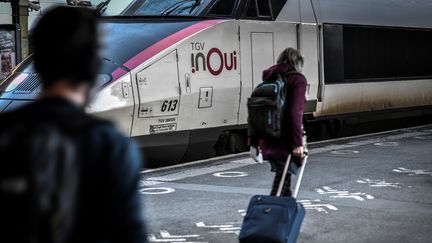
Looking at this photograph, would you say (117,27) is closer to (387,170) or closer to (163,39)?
(163,39)

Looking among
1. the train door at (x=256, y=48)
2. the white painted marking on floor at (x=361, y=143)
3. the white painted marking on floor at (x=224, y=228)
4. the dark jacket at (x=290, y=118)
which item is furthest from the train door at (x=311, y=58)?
the dark jacket at (x=290, y=118)

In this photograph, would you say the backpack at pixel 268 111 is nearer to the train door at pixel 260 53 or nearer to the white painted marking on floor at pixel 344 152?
the train door at pixel 260 53

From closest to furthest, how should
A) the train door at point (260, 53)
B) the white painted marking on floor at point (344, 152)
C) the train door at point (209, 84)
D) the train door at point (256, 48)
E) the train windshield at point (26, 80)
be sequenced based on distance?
the train windshield at point (26, 80), the train door at point (209, 84), the train door at point (256, 48), the train door at point (260, 53), the white painted marking on floor at point (344, 152)

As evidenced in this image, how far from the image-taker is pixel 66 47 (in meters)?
1.92

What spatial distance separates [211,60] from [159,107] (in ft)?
3.86

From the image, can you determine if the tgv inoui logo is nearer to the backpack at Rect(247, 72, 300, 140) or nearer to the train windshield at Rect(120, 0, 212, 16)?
the train windshield at Rect(120, 0, 212, 16)

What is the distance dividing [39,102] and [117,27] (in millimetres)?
9022

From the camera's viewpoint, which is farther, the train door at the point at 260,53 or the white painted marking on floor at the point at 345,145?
the train door at the point at 260,53

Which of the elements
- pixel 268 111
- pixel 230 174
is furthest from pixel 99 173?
pixel 230 174

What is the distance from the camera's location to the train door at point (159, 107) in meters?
9.94

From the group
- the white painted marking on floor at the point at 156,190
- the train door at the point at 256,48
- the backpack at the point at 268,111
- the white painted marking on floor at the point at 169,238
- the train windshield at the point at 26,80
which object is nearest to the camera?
the backpack at the point at 268,111

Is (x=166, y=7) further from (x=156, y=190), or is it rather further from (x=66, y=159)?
(x=66, y=159)

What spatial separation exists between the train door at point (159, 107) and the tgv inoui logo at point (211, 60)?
1.23 feet

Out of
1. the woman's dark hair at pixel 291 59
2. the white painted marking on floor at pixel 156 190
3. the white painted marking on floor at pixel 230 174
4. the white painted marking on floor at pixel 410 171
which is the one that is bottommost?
the white painted marking on floor at pixel 410 171
